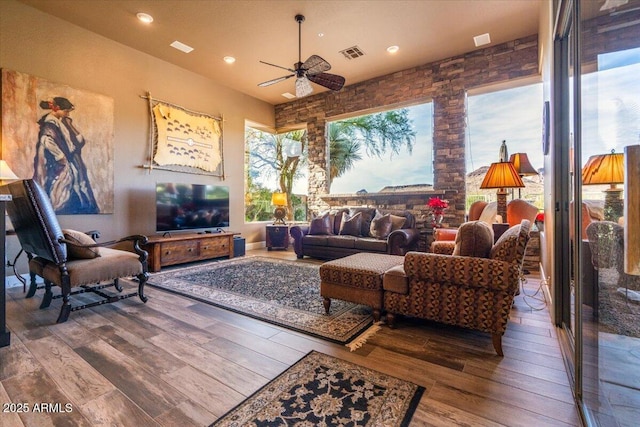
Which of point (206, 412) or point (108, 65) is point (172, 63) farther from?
point (206, 412)

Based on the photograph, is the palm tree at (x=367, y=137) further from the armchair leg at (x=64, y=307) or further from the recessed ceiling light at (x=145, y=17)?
the armchair leg at (x=64, y=307)

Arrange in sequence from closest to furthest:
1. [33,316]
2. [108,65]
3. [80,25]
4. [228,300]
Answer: [33,316] < [228,300] < [80,25] < [108,65]

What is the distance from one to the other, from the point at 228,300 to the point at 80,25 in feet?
14.0

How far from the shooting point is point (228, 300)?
9.37 ft

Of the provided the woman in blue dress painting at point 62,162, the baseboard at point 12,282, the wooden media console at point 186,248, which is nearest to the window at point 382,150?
the wooden media console at point 186,248

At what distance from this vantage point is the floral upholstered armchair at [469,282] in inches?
71.2

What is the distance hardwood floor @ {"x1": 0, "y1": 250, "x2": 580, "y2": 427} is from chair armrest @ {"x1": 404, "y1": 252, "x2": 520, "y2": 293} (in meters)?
0.45

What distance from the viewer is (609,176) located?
3.65 ft

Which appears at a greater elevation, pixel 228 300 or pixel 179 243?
pixel 179 243

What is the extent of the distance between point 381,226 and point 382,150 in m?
1.77

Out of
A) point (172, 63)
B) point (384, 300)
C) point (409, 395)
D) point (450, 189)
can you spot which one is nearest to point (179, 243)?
point (172, 63)

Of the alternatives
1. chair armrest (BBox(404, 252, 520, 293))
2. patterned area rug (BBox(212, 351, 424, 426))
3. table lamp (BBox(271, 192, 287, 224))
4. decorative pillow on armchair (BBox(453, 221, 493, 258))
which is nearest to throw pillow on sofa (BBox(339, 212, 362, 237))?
table lamp (BBox(271, 192, 287, 224))

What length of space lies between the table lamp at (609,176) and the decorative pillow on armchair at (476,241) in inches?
26.3

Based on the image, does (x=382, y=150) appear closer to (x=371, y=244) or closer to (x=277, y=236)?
(x=371, y=244)
